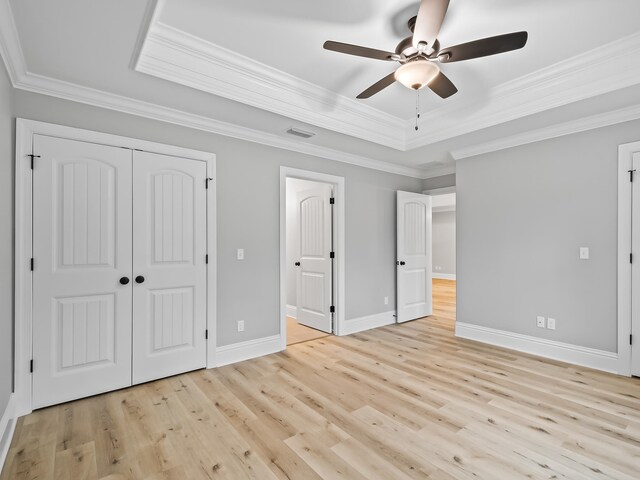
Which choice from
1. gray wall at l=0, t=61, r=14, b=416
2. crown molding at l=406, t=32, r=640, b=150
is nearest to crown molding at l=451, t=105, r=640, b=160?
crown molding at l=406, t=32, r=640, b=150

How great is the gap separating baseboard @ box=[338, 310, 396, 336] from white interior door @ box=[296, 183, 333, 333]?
0.73 ft

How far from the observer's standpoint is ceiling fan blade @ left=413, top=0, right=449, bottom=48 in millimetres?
1710

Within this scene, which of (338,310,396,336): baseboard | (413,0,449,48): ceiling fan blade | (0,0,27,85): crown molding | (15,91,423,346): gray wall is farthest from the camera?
(338,310,396,336): baseboard

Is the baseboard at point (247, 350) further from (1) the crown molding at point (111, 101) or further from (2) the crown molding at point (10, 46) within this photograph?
(2) the crown molding at point (10, 46)

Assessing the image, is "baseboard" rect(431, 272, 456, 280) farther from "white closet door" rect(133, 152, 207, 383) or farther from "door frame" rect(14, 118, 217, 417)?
"door frame" rect(14, 118, 217, 417)

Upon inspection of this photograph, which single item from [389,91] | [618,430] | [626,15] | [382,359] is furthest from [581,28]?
[382,359]

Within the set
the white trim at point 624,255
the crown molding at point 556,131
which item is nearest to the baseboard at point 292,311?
the crown molding at point 556,131

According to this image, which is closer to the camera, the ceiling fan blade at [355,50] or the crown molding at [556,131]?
the ceiling fan blade at [355,50]

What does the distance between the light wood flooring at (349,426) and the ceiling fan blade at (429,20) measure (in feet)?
8.14

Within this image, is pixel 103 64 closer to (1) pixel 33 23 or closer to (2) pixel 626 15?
(1) pixel 33 23

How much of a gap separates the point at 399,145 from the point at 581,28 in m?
2.07

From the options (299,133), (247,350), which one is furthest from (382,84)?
(247,350)

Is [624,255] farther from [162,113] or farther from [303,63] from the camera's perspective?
[162,113]

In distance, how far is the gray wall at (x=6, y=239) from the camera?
6.87 feet
